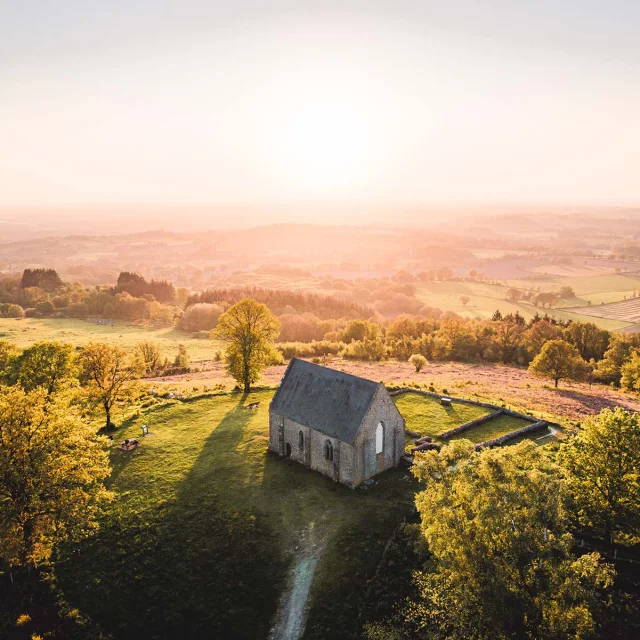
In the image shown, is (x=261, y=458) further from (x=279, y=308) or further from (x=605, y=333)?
(x=279, y=308)

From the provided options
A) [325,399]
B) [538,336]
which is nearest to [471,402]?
[325,399]

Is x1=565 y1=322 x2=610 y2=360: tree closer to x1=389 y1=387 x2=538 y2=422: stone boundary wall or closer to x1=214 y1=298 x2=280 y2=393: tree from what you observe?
x1=389 y1=387 x2=538 y2=422: stone boundary wall

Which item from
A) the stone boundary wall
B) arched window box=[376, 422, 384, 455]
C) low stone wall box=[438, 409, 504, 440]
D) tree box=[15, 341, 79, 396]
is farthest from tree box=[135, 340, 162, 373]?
arched window box=[376, 422, 384, 455]

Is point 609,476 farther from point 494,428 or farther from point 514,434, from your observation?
point 494,428

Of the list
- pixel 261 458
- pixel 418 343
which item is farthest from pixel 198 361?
pixel 261 458

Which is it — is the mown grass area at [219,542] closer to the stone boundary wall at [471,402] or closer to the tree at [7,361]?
the tree at [7,361]

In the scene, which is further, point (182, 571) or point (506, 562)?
point (182, 571)
